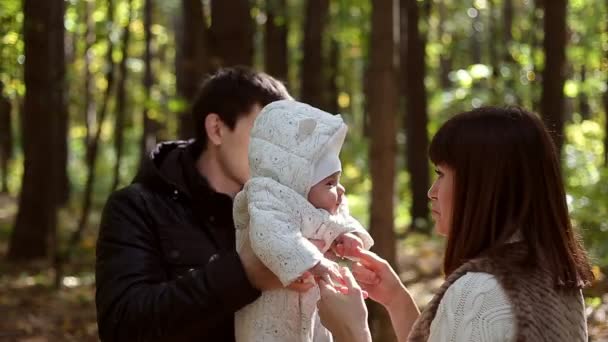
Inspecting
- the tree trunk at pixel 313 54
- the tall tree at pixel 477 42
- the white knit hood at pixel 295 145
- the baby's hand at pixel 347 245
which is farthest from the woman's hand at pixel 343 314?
the tall tree at pixel 477 42

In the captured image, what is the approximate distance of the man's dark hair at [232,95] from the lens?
3471 millimetres

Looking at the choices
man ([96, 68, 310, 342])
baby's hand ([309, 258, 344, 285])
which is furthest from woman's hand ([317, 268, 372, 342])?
man ([96, 68, 310, 342])

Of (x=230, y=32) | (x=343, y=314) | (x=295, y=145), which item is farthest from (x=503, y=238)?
(x=230, y=32)

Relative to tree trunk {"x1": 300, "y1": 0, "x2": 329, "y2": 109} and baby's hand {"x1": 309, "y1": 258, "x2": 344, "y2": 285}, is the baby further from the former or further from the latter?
tree trunk {"x1": 300, "y1": 0, "x2": 329, "y2": 109}

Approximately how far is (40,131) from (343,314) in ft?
39.9

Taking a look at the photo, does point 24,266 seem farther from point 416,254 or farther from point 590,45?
point 590,45

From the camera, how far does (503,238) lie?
249 centimetres

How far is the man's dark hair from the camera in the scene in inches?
137

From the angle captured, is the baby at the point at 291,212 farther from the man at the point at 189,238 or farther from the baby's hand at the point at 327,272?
the man at the point at 189,238

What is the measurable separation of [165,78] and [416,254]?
37.2 metres

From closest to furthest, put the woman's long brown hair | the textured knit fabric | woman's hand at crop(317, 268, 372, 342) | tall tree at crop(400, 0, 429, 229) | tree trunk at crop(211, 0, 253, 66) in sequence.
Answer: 1. the textured knit fabric
2. the woman's long brown hair
3. woman's hand at crop(317, 268, 372, 342)
4. tree trunk at crop(211, 0, 253, 66)
5. tall tree at crop(400, 0, 429, 229)

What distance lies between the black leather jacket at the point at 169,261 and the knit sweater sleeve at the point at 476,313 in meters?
0.79

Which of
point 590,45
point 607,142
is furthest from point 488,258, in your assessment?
point 590,45

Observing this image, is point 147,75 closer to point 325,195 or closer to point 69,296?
point 69,296
